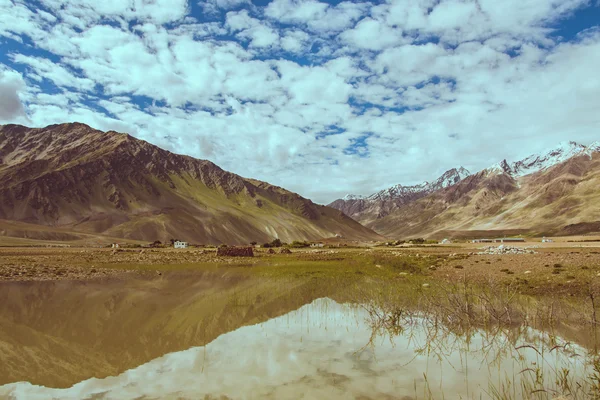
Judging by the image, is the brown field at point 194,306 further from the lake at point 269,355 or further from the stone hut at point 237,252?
the stone hut at point 237,252

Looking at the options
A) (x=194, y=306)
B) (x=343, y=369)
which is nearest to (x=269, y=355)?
(x=343, y=369)

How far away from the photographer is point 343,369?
9.07 metres

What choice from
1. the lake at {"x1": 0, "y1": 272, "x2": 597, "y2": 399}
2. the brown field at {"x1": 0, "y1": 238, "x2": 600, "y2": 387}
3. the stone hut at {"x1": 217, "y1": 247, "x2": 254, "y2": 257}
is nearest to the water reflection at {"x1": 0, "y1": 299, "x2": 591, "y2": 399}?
the lake at {"x1": 0, "y1": 272, "x2": 597, "y2": 399}

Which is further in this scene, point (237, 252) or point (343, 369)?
point (237, 252)

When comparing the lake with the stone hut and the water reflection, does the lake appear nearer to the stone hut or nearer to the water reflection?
the water reflection

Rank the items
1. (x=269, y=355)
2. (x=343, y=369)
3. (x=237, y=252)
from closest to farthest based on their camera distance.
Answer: (x=343, y=369), (x=269, y=355), (x=237, y=252)

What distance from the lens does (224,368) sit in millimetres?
9109

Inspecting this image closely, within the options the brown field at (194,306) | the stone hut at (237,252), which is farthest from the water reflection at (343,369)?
the stone hut at (237,252)

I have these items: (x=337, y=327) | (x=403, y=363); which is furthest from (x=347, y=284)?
(x=403, y=363)

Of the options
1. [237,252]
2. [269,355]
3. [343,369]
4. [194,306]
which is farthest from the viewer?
[237,252]

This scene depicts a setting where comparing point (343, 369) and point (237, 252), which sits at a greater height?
point (237, 252)

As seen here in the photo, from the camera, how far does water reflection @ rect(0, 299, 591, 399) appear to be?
7820 mm

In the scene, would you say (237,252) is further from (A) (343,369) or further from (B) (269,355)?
(A) (343,369)

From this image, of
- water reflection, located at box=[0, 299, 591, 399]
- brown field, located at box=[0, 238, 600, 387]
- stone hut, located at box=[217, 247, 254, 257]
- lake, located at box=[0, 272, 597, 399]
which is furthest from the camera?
stone hut, located at box=[217, 247, 254, 257]
